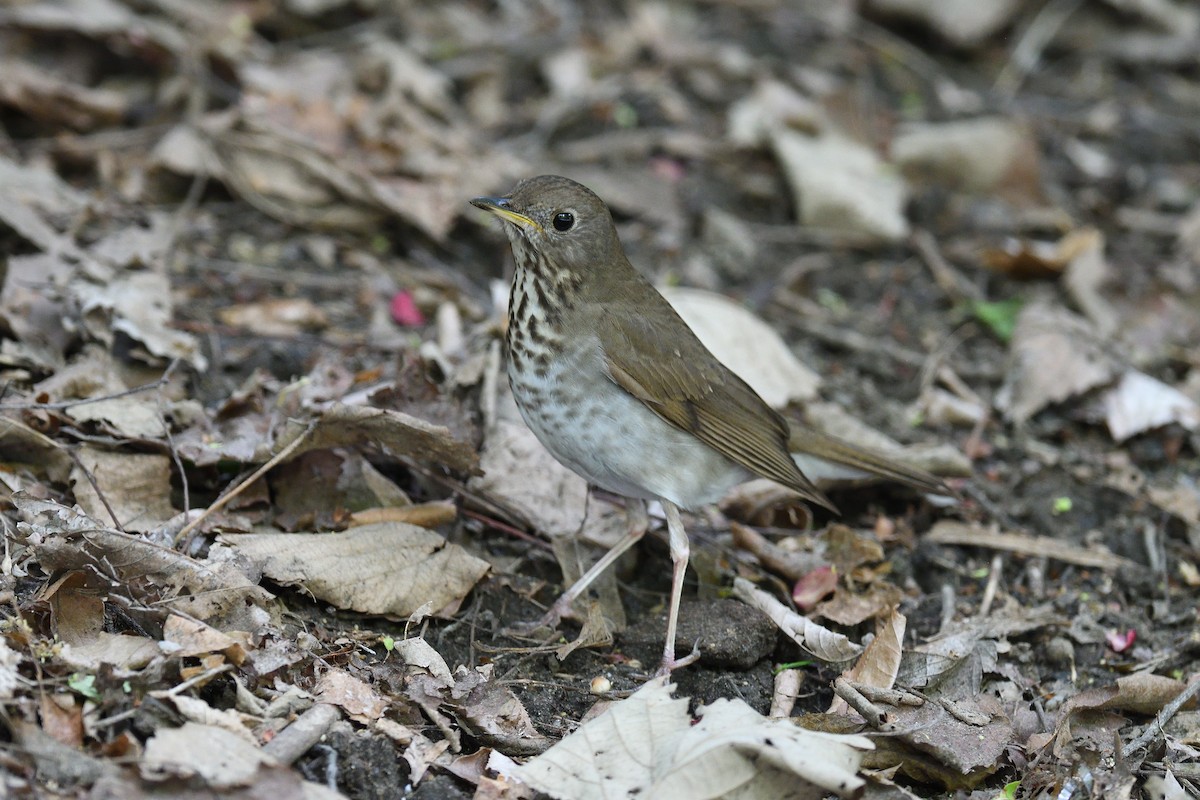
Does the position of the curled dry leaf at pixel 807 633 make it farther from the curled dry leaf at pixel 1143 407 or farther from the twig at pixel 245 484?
the curled dry leaf at pixel 1143 407

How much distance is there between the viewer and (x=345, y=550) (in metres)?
4.26

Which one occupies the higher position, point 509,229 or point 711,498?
point 509,229

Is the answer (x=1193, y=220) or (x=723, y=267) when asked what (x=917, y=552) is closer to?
(x=723, y=267)

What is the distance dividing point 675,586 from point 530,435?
1038 millimetres

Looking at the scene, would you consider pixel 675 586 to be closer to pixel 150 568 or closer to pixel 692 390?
pixel 692 390

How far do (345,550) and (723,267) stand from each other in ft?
11.5

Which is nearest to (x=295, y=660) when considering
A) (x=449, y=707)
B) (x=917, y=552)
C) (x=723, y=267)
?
(x=449, y=707)

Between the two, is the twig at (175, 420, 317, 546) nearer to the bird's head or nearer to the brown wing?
the bird's head

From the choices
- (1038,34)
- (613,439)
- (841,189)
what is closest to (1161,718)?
(613,439)

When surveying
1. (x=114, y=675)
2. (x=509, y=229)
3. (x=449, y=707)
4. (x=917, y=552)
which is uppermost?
(x=509, y=229)

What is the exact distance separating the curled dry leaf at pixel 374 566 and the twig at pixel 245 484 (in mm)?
119

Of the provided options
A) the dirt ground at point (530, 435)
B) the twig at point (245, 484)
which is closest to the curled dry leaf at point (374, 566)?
the dirt ground at point (530, 435)

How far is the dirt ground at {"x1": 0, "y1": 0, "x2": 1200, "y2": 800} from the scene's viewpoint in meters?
3.62

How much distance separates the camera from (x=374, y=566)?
168 inches
